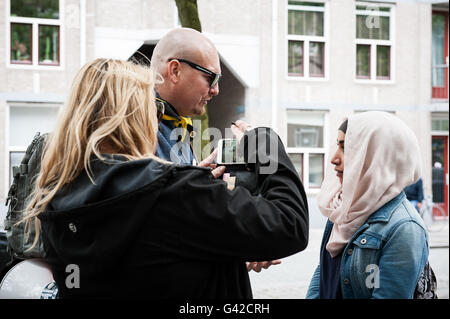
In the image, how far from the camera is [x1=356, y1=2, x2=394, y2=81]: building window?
2363 millimetres

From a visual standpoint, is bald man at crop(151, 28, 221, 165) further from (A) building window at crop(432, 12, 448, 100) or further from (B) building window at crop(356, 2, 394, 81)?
(A) building window at crop(432, 12, 448, 100)

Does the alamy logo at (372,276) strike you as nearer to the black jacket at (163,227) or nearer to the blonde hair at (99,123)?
the black jacket at (163,227)

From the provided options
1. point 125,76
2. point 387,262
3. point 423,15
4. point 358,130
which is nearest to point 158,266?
point 125,76

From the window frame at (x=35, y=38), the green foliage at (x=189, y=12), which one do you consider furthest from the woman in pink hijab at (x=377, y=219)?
the window frame at (x=35, y=38)

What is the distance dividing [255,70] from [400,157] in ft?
3.31

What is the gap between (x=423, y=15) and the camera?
8.16ft

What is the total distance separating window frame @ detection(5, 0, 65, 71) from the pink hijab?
133cm

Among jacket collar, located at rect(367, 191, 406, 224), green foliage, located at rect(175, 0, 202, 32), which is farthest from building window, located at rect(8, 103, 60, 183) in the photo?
jacket collar, located at rect(367, 191, 406, 224)

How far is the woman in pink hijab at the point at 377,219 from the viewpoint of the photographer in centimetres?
150

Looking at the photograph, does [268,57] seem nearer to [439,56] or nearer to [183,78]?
[183,78]

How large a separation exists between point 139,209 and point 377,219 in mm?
896

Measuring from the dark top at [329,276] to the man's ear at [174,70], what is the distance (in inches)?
31.2

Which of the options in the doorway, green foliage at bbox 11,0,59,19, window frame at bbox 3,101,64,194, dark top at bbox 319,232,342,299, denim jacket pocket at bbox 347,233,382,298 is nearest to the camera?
denim jacket pocket at bbox 347,233,382,298

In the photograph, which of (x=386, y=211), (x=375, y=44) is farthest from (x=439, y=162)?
(x=386, y=211)
